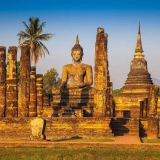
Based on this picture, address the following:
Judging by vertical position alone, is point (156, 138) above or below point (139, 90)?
below

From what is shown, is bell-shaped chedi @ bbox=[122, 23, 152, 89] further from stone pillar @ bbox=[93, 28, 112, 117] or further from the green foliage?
stone pillar @ bbox=[93, 28, 112, 117]

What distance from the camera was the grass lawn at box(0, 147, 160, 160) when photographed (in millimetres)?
15406

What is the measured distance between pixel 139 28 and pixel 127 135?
29163 mm

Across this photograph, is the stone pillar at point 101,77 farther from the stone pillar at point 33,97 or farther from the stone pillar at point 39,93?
the stone pillar at point 39,93

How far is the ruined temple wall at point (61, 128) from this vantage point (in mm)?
19453

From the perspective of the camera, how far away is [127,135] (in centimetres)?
2064

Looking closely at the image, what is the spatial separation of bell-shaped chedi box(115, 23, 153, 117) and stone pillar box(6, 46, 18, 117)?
539 inches

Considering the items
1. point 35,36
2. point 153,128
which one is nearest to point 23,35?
point 35,36

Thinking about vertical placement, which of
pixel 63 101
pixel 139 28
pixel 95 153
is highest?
pixel 139 28

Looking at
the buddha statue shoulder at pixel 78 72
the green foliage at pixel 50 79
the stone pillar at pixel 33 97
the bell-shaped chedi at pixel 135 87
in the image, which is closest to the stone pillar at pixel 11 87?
the stone pillar at pixel 33 97

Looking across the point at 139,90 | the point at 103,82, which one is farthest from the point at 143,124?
the point at 139,90

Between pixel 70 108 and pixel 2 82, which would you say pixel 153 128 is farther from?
pixel 2 82

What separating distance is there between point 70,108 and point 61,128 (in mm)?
4935

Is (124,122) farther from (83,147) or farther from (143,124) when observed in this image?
(83,147)
